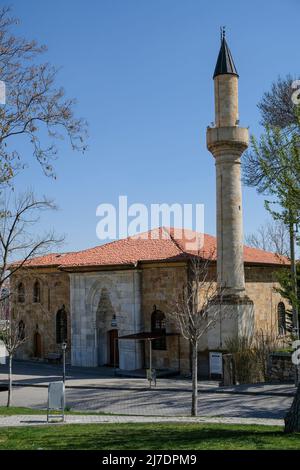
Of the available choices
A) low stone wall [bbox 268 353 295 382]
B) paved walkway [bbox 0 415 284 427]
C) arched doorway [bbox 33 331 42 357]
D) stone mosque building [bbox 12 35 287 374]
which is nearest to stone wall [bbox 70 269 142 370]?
stone mosque building [bbox 12 35 287 374]

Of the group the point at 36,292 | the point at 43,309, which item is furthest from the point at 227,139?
the point at 36,292

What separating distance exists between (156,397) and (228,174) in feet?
37.1

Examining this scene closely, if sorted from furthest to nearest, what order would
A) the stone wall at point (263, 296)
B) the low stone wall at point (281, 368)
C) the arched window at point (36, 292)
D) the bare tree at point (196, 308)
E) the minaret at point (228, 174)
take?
1. the arched window at point (36, 292)
2. the stone wall at point (263, 296)
3. the minaret at point (228, 174)
4. the low stone wall at point (281, 368)
5. the bare tree at point (196, 308)

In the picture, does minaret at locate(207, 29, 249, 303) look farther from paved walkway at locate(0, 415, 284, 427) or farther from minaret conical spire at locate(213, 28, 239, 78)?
paved walkway at locate(0, 415, 284, 427)

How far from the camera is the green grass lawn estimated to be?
9773 millimetres

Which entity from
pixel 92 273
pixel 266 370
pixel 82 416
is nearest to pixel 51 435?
pixel 82 416

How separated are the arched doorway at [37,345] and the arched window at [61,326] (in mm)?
1702

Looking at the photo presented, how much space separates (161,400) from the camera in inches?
816

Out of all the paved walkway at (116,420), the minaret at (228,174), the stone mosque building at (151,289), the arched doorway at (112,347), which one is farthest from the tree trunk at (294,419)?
the arched doorway at (112,347)

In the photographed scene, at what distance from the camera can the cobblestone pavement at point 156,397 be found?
18.3m

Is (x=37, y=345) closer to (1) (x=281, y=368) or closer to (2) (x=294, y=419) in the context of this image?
(1) (x=281, y=368)

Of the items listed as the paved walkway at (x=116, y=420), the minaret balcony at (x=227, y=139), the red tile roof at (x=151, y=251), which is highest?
the minaret balcony at (x=227, y=139)

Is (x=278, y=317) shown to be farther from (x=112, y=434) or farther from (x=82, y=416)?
(x=112, y=434)

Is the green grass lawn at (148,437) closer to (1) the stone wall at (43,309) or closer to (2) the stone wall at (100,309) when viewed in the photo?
(2) the stone wall at (100,309)
